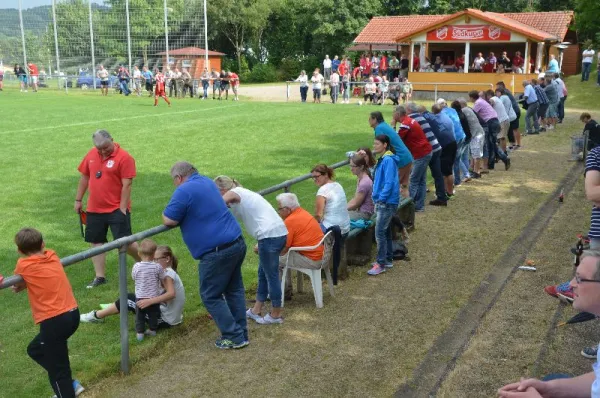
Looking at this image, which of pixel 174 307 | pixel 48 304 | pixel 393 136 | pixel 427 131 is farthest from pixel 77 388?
pixel 427 131

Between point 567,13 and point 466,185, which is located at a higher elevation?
point 567,13

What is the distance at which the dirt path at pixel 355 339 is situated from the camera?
5500 mm

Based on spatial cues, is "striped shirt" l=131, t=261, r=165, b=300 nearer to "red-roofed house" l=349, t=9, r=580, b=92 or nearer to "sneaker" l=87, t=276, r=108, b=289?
"sneaker" l=87, t=276, r=108, b=289

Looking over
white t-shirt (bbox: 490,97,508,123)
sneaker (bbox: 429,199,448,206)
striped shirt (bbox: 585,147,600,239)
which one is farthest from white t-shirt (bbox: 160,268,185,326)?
white t-shirt (bbox: 490,97,508,123)

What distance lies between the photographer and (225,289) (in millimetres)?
6207

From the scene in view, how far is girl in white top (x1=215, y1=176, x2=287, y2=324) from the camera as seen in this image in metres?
6.36

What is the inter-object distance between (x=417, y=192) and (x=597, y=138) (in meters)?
3.69

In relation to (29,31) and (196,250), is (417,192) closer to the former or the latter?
(196,250)

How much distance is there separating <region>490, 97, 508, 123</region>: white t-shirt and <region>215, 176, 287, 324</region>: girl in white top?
9.89 metres

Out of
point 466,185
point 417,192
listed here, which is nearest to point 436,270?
point 417,192

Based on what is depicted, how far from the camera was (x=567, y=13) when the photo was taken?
39.5 m

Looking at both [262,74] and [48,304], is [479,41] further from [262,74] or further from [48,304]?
[48,304]

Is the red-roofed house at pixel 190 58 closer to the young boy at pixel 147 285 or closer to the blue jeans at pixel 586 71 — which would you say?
the blue jeans at pixel 586 71

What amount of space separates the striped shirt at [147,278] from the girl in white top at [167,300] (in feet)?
0.17
